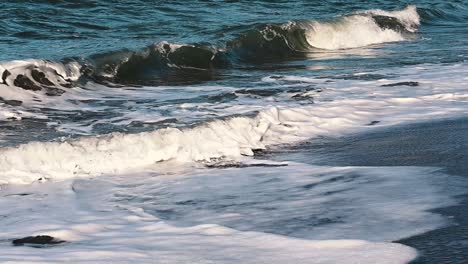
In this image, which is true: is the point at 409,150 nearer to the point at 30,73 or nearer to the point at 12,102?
the point at 12,102

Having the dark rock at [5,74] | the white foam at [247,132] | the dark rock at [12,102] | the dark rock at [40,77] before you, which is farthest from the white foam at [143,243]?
the dark rock at [40,77]

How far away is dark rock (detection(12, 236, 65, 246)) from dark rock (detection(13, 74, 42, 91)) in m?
4.75

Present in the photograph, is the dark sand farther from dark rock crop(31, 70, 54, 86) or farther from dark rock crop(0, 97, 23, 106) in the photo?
dark rock crop(31, 70, 54, 86)

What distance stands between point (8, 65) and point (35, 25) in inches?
172

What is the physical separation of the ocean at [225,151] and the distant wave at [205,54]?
0.12ft

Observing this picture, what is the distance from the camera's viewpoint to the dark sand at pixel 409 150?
511cm

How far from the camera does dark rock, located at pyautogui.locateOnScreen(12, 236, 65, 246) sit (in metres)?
3.91

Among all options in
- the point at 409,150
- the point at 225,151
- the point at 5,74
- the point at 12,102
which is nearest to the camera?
the point at 409,150

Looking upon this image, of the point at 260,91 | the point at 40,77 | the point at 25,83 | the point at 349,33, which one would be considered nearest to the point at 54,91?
the point at 25,83

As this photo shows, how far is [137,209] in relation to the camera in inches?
179

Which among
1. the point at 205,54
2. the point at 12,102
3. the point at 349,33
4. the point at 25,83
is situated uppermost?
the point at 349,33

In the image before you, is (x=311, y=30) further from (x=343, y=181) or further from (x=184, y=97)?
(x=343, y=181)

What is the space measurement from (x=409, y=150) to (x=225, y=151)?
119cm

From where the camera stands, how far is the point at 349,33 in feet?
49.2
